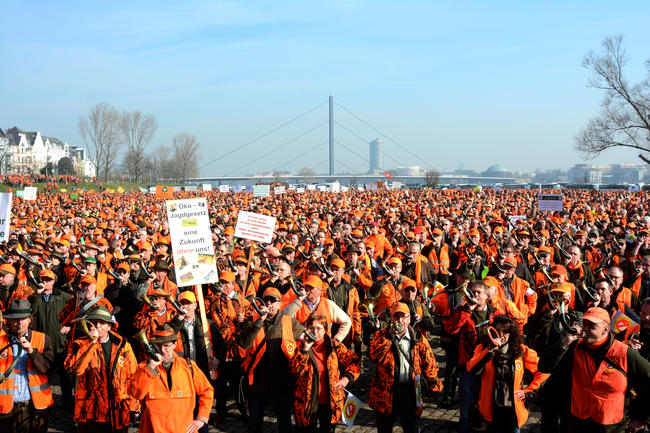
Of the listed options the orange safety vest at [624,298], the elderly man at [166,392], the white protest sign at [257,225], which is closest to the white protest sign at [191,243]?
the white protest sign at [257,225]

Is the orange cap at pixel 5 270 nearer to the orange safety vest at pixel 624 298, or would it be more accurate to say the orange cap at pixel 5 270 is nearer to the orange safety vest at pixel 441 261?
the orange safety vest at pixel 441 261

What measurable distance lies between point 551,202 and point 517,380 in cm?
1542

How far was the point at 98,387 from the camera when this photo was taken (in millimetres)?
4660

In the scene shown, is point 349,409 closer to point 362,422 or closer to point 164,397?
point 164,397

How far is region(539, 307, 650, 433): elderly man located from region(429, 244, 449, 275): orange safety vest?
261 inches

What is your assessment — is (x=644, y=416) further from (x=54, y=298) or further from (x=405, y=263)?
(x=54, y=298)

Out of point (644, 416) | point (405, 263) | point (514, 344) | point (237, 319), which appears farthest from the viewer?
point (405, 263)

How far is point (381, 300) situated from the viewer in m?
6.97

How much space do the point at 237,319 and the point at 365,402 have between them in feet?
7.52

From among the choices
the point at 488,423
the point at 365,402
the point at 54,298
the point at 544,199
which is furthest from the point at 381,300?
the point at 544,199

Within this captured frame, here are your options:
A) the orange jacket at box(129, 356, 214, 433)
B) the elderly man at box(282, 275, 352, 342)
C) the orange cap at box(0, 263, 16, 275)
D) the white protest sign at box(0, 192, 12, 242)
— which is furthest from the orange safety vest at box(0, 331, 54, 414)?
the white protest sign at box(0, 192, 12, 242)

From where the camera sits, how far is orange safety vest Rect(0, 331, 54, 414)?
4.71 m

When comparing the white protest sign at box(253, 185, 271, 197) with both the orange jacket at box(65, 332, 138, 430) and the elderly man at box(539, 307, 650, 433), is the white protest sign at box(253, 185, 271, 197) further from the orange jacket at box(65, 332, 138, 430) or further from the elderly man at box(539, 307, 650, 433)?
the elderly man at box(539, 307, 650, 433)

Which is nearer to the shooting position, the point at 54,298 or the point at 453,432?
the point at 453,432
